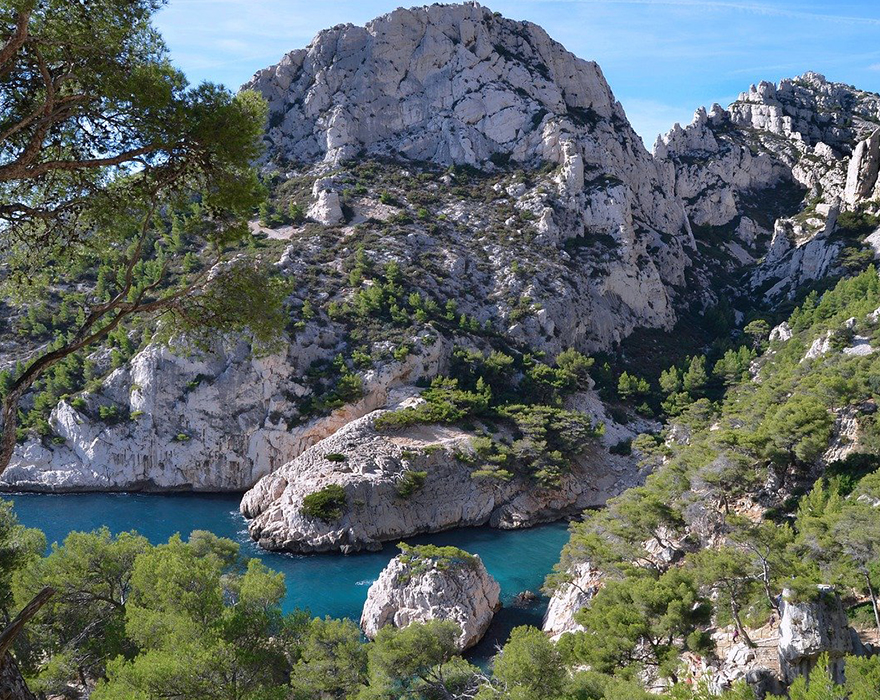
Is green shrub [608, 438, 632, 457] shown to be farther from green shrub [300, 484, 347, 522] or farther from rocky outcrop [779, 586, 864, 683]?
rocky outcrop [779, 586, 864, 683]

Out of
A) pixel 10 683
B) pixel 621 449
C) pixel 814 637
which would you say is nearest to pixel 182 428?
pixel 621 449

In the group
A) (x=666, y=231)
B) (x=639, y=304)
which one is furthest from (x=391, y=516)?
(x=666, y=231)

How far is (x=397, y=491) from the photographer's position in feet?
117

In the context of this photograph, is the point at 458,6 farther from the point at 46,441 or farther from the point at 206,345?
the point at 206,345

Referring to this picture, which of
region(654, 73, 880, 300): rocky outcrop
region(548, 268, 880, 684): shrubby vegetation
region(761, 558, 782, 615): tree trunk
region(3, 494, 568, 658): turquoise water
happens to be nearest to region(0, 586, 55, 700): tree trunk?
region(548, 268, 880, 684): shrubby vegetation

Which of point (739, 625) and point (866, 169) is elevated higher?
point (866, 169)

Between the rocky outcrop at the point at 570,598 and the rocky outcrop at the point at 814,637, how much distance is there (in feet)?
30.7

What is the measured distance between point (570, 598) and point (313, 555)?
15.8 metres

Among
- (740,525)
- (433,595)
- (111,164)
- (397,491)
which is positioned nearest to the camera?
(111,164)

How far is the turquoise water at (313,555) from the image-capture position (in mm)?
26641

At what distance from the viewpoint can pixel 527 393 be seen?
4809cm

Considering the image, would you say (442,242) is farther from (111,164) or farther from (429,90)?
(111,164)

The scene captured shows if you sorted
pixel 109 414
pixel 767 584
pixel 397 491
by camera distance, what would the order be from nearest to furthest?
pixel 767 584, pixel 397 491, pixel 109 414

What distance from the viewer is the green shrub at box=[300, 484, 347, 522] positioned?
110 ft
